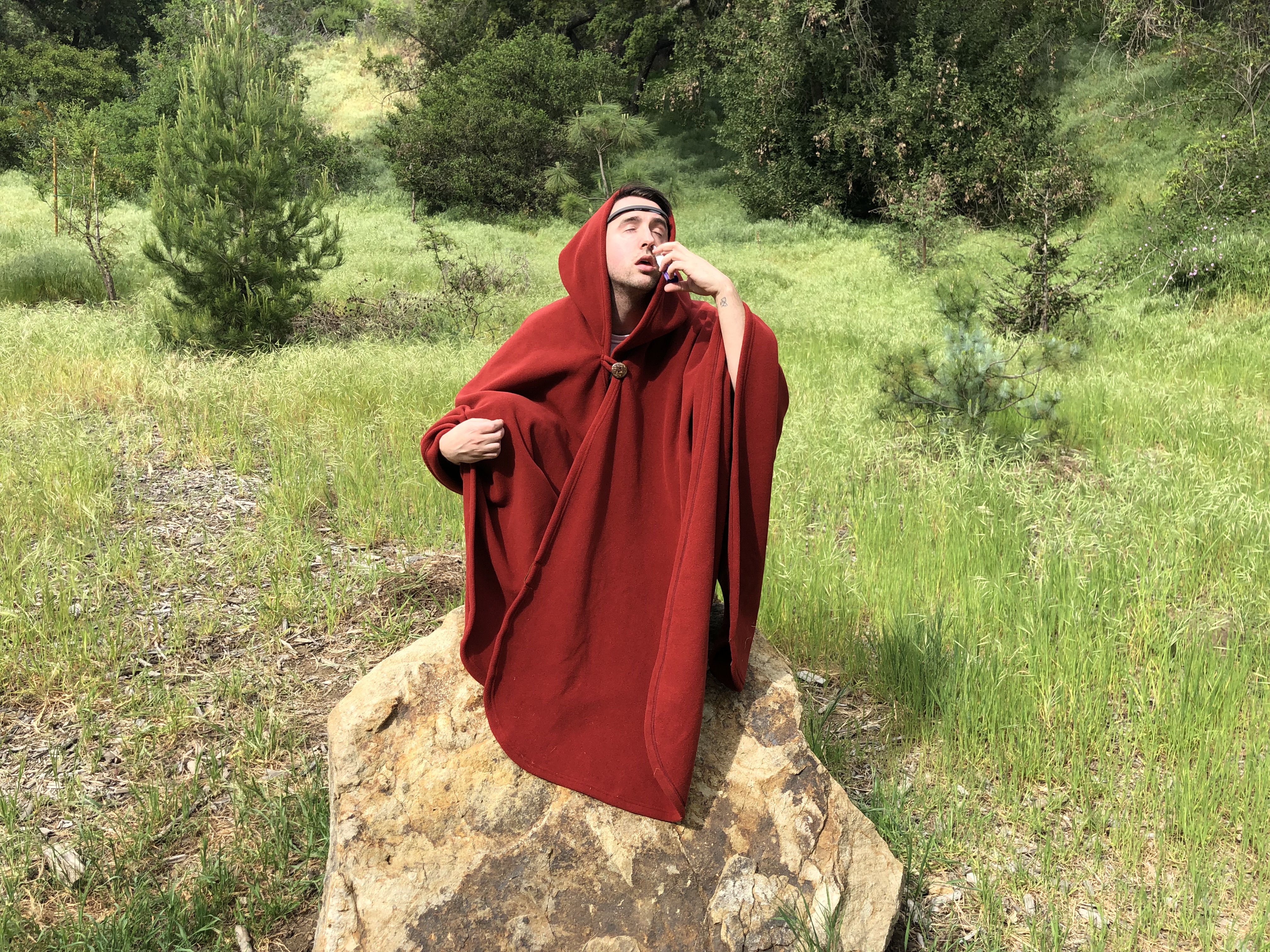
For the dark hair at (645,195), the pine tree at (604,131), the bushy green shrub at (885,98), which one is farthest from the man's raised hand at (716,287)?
the pine tree at (604,131)

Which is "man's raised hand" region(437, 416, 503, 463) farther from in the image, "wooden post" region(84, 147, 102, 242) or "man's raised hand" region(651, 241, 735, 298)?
"wooden post" region(84, 147, 102, 242)

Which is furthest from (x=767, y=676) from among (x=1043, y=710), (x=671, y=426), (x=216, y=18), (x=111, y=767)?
(x=216, y=18)

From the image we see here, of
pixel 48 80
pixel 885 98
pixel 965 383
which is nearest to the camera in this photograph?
pixel 965 383

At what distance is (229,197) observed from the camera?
8.76m

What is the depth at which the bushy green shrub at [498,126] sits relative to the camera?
74.8 feet

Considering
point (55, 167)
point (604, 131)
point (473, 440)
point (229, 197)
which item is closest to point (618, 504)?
point (473, 440)

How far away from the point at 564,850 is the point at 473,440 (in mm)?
953

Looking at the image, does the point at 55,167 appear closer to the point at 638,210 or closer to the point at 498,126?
the point at 498,126

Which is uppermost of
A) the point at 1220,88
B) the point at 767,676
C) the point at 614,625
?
the point at 1220,88

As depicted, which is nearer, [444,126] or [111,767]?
[111,767]

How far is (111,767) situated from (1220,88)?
17.4 metres

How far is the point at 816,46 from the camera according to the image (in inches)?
728

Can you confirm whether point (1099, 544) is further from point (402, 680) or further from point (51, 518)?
point (51, 518)

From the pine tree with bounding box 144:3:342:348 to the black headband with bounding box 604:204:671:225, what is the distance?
7.58m
